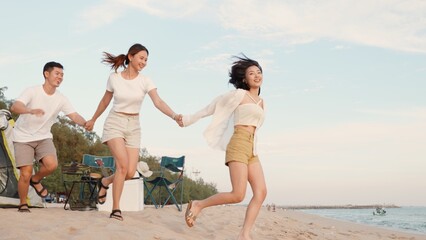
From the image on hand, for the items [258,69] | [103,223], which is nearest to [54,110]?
[103,223]

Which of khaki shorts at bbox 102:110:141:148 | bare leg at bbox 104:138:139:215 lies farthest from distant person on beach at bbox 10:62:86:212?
bare leg at bbox 104:138:139:215

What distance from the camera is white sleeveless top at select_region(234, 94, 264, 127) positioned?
4871 mm

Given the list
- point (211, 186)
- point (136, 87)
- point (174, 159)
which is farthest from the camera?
point (211, 186)

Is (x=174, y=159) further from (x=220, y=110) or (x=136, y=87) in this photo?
(x=220, y=110)

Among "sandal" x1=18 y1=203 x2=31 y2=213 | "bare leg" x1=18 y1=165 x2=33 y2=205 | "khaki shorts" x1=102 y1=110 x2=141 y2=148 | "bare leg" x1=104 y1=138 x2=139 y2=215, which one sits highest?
"khaki shorts" x1=102 y1=110 x2=141 y2=148

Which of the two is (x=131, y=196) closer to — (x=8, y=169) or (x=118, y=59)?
(x=8, y=169)

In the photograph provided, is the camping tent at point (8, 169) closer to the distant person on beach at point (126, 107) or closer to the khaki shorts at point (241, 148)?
the distant person on beach at point (126, 107)

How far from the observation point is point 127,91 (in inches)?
229

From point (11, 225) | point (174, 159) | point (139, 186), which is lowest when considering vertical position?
point (11, 225)

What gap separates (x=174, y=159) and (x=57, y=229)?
5.37m

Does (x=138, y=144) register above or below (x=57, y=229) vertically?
above

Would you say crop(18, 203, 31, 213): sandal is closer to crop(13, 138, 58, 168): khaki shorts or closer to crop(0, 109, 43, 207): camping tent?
crop(13, 138, 58, 168): khaki shorts

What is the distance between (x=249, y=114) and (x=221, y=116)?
0.34 metres

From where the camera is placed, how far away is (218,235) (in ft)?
19.7
